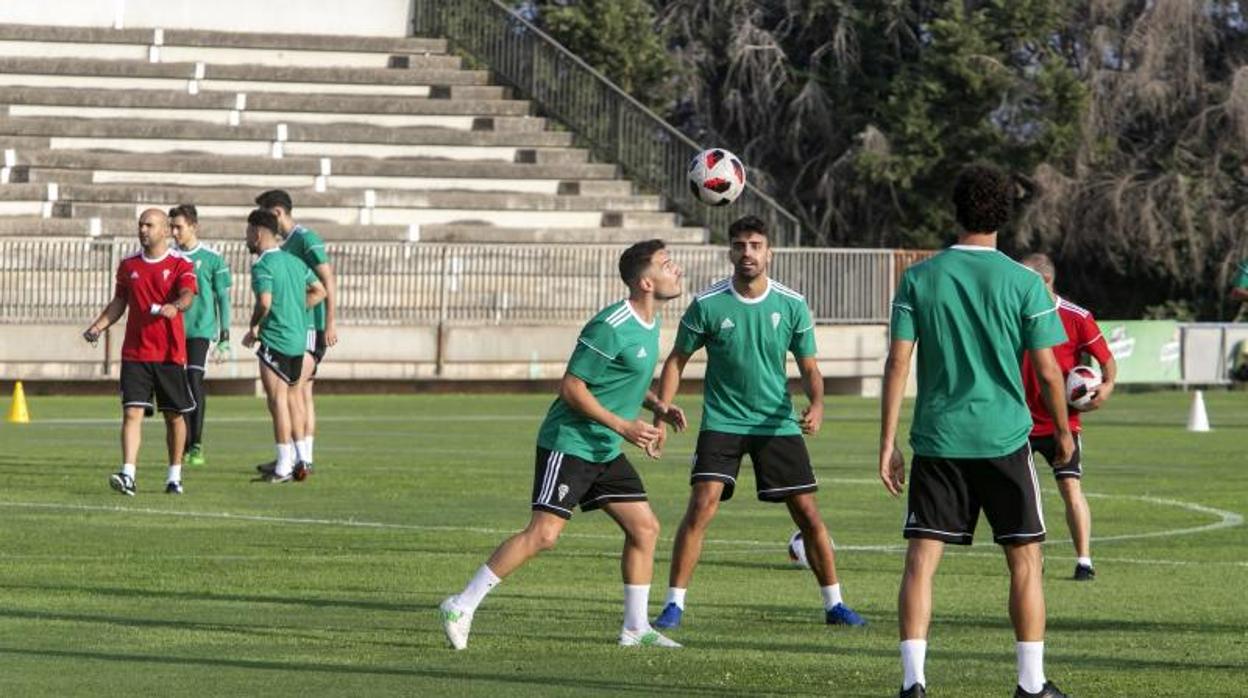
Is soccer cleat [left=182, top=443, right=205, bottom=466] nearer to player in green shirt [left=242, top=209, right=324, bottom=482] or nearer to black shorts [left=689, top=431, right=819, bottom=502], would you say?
player in green shirt [left=242, top=209, right=324, bottom=482]

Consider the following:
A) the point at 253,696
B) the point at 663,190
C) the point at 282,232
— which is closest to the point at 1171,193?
the point at 663,190

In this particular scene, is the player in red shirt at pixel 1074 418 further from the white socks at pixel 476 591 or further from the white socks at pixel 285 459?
the white socks at pixel 285 459

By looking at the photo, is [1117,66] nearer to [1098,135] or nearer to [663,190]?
[1098,135]

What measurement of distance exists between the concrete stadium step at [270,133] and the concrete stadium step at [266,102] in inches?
28.0

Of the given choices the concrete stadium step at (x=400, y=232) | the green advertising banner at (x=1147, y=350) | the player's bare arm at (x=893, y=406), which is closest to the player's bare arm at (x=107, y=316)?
the player's bare arm at (x=893, y=406)

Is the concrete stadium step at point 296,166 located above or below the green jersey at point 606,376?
above

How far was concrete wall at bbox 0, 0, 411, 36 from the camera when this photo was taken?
160 ft

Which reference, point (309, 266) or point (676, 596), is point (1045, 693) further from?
point (309, 266)

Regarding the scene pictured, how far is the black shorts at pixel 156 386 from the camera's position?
19250mm

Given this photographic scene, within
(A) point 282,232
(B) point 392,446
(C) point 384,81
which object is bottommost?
(B) point 392,446

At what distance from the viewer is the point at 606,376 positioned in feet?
36.7

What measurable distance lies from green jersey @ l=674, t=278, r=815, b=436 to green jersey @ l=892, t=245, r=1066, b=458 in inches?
116

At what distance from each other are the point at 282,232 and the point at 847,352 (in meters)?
20.9

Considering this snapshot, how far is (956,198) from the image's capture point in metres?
9.29
